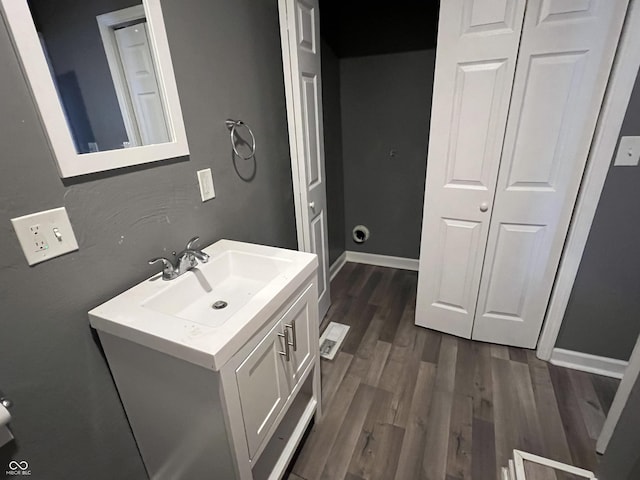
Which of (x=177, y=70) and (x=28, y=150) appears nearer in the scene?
(x=28, y=150)

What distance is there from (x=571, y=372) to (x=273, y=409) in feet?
5.55

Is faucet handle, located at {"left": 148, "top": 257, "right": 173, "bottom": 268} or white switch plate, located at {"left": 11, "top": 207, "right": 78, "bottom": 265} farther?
faucet handle, located at {"left": 148, "top": 257, "right": 173, "bottom": 268}

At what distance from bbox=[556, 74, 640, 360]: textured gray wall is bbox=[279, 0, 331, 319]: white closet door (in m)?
1.43

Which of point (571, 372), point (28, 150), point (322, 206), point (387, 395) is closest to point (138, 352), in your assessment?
point (28, 150)

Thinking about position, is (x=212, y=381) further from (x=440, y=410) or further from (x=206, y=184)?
(x=440, y=410)

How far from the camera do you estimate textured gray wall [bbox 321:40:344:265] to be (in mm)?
2420

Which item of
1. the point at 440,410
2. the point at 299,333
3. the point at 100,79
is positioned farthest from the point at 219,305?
the point at 440,410

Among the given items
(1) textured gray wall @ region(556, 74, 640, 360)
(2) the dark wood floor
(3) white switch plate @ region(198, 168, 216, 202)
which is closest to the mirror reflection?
(3) white switch plate @ region(198, 168, 216, 202)

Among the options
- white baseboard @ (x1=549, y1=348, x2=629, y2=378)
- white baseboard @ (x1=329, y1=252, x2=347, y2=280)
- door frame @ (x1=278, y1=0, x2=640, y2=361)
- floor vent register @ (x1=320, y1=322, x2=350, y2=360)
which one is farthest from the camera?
white baseboard @ (x1=329, y1=252, x2=347, y2=280)

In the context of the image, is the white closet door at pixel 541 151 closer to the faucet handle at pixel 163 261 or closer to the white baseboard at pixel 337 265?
the white baseboard at pixel 337 265

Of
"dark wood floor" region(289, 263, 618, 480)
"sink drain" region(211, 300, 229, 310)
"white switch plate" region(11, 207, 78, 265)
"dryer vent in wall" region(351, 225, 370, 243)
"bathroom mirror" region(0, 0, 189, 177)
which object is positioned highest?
"bathroom mirror" region(0, 0, 189, 177)

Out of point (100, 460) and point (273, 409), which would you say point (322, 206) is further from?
point (100, 460)

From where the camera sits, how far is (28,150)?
0.75m

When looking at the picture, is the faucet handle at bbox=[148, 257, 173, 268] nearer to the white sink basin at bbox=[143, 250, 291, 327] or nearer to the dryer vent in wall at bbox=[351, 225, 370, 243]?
the white sink basin at bbox=[143, 250, 291, 327]
